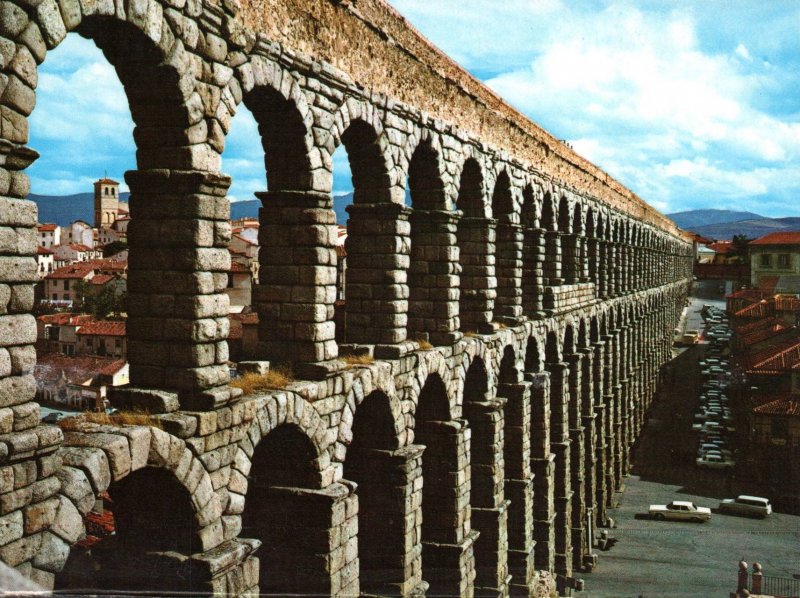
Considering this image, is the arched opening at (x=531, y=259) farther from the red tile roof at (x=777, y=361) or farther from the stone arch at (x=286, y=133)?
the red tile roof at (x=777, y=361)

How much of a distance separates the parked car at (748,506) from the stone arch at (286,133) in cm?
3147

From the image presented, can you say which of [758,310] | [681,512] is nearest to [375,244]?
[681,512]

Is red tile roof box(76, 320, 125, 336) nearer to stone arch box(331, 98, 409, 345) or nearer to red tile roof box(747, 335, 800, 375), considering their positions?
stone arch box(331, 98, 409, 345)

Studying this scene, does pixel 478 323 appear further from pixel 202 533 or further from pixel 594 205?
pixel 594 205

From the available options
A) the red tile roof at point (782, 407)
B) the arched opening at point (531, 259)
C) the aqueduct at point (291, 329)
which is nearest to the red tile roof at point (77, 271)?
the aqueduct at point (291, 329)

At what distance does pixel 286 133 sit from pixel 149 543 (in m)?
5.83

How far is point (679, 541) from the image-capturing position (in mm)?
35250

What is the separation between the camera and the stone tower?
2983 centimetres

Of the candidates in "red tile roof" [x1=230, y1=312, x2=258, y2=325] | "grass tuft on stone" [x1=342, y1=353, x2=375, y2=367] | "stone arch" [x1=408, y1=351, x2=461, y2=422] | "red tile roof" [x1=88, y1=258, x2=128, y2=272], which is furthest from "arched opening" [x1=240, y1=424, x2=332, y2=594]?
"red tile roof" [x1=88, y1=258, x2=128, y2=272]

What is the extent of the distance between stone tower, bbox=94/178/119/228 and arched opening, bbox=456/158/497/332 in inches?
557

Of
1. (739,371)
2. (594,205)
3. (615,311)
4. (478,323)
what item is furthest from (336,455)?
(739,371)

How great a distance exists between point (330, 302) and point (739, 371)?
43516 mm

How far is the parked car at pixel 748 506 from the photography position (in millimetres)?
37875

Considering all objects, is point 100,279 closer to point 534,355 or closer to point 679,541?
point 534,355
